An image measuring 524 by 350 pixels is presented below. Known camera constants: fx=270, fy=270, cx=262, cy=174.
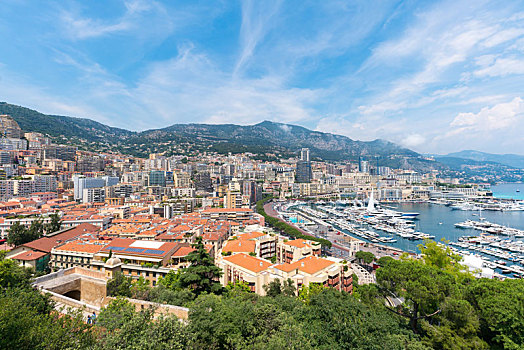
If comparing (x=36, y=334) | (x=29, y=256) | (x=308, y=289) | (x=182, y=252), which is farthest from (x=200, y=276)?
(x=29, y=256)

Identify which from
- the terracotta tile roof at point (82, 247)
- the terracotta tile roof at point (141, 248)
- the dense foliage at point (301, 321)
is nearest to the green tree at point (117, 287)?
the dense foliage at point (301, 321)

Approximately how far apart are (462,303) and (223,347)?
6419mm

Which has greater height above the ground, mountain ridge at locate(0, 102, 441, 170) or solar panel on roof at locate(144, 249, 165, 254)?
mountain ridge at locate(0, 102, 441, 170)

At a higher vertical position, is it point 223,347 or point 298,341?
point 298,341

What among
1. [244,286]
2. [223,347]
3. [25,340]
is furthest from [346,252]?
[25,340]

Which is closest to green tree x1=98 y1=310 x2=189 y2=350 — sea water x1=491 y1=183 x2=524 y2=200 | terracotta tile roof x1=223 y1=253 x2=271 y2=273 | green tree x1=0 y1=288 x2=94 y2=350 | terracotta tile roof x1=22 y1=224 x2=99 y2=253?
green tree x1=0 y1=288 x2=94 y2=350

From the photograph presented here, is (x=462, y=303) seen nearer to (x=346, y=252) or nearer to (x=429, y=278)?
(x=429, y=278)

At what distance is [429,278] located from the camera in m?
8.34

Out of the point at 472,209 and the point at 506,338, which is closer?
the point at 506,338

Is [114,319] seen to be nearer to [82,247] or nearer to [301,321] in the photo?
[301,321]

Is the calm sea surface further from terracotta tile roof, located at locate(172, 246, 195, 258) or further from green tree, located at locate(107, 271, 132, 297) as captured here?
green tree, located at locate(107, 271, 132, 297)

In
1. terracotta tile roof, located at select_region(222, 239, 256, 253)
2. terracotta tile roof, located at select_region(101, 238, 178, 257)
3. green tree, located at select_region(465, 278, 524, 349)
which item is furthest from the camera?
terracotta tile roof, located at select_region(222, 239, 256, 253)

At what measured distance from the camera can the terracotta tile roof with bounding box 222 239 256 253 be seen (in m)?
17.2

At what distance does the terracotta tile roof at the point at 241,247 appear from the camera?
17156mm
